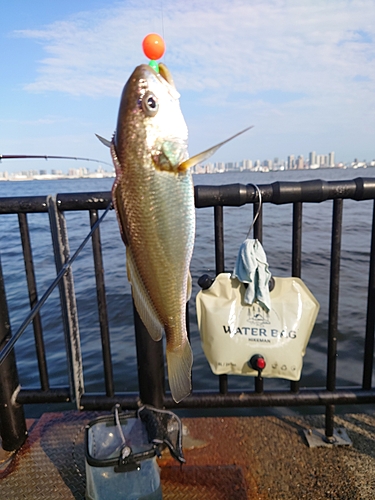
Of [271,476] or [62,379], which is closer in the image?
[271,476]

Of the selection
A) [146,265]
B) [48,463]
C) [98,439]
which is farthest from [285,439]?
[146,265]

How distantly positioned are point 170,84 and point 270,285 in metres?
1.54

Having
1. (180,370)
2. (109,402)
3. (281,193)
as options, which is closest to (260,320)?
(281,193)

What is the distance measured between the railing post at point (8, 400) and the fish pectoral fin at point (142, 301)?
1.67 m

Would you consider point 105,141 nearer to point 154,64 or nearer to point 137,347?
point 154,64

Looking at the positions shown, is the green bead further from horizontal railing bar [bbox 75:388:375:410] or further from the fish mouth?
horizontal railing bar [bbox 75:388:375:410]

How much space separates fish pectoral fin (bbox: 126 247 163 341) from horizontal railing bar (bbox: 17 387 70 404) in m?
1.71

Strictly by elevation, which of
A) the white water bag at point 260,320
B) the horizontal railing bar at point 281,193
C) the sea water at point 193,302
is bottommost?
the sea water at point 193,302

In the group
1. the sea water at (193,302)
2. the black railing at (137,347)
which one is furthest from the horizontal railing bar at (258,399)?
the sea water at (193,302)

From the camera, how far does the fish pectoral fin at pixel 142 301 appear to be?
1224 millimetres

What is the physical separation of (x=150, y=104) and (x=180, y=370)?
A: 3.02 ft

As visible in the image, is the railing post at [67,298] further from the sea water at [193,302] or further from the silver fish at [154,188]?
the sea water at [193,302]

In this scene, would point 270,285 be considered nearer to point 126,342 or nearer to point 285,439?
point 285,439

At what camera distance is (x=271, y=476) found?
243 centimetres
